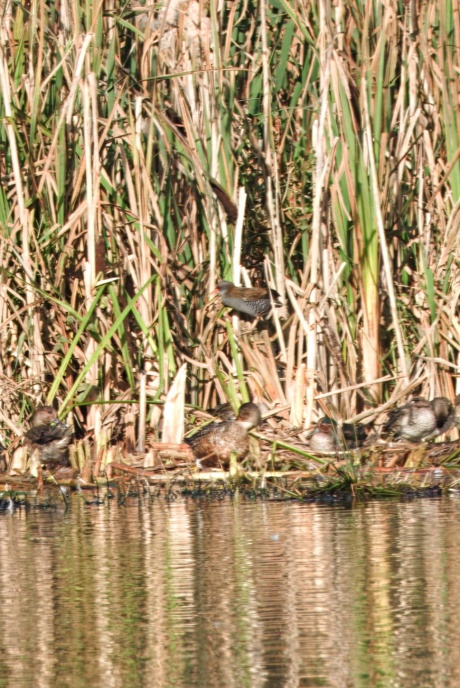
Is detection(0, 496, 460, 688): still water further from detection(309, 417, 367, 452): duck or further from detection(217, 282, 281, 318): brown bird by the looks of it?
detection(217, 282, 281, 318): brown bird

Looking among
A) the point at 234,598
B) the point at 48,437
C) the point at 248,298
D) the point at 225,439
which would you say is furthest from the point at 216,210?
the point at 234,598

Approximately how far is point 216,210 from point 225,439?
5.37 feet

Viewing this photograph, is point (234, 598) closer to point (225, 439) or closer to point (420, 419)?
point (225, 439)

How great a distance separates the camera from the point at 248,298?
25.2 feet

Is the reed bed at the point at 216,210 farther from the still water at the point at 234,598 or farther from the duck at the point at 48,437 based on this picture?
the still water at the point at 234,598

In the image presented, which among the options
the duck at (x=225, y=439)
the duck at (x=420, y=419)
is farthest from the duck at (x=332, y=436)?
the duck at (x=225, y=439)

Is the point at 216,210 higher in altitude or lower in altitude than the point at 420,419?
higher

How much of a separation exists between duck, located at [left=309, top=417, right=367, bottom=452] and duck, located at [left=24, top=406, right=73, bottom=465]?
132 centimetres

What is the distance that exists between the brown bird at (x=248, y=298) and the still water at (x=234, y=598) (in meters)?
2.00

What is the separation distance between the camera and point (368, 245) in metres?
7.75

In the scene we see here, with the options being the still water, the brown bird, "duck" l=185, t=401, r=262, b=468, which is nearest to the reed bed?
the brown bird

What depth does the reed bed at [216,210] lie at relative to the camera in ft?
24.7

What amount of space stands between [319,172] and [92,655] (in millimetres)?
4733

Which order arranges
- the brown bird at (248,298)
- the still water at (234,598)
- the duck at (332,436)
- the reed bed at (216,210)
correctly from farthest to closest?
the brown bird at (248,298), the reed bed at (216,210), the duck at (332,436), the still water at (234,598)
